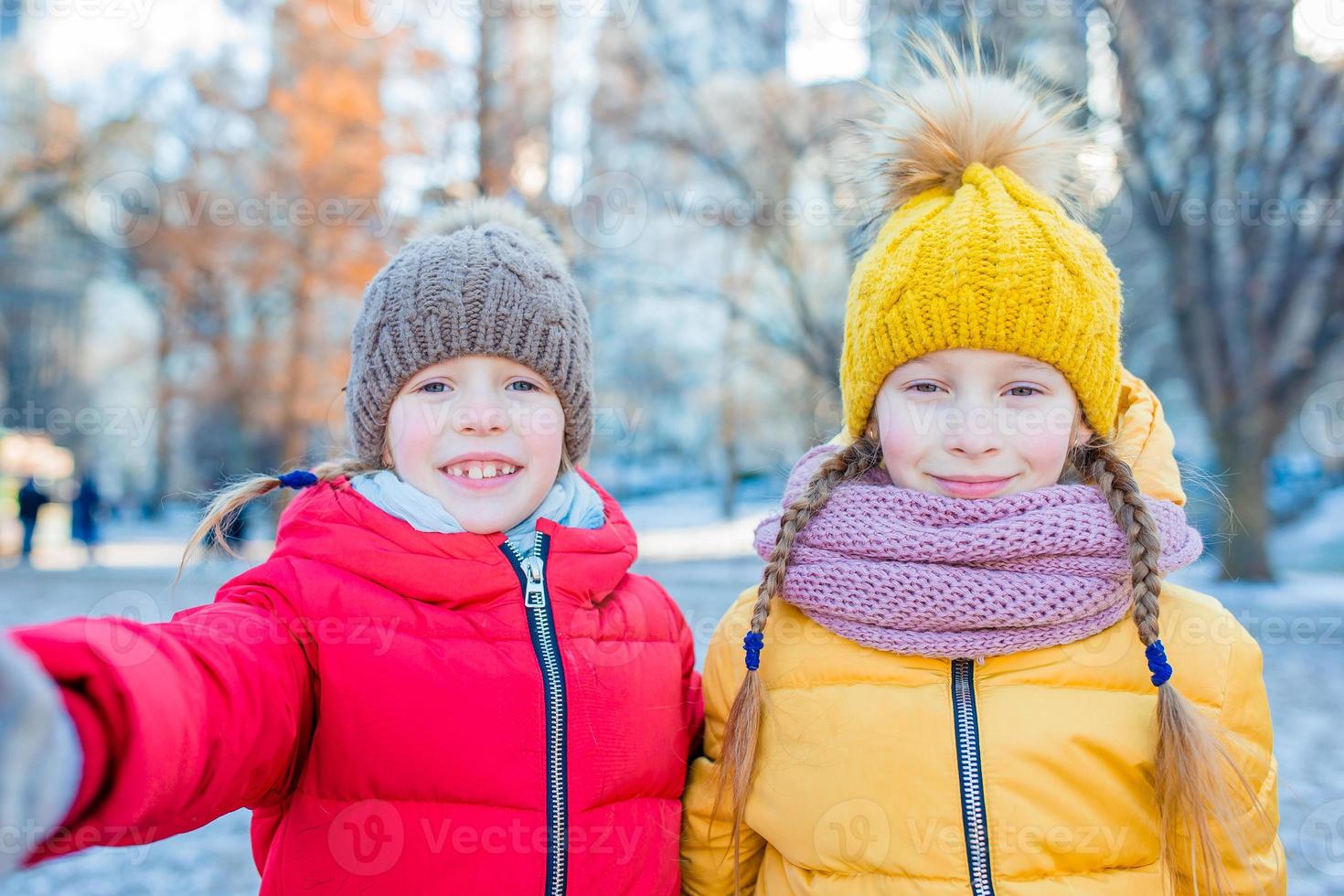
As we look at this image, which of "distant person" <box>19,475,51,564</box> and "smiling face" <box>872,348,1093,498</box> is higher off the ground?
"smiling face" <box>872,348,1093,498</box>

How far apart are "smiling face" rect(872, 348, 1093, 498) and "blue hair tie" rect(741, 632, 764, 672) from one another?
0.44 meters

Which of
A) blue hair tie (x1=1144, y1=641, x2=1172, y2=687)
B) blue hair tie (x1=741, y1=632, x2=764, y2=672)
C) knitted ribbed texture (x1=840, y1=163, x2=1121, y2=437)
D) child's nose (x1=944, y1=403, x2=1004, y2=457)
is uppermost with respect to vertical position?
knitted ribbed texture (x1=840, y1=163, x2=1121, y2=437)

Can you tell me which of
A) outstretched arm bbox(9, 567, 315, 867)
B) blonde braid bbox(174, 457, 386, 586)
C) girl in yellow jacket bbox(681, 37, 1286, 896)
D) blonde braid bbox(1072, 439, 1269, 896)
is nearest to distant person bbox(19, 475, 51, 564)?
blonde braid bbox(174, 457, 386, 586)

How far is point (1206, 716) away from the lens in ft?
5.67

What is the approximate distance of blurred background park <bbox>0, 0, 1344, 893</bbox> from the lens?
8.77 meters

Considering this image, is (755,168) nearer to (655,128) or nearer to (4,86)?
(655,128)

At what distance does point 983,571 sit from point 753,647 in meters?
0.46

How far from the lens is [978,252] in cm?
188

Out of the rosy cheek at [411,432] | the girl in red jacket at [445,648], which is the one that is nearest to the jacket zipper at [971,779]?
the girl in red jacket at [445,648]

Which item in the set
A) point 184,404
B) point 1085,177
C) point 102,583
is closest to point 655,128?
point 102,583

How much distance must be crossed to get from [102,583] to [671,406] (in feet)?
54.0

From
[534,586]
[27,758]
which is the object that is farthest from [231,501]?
[27,758]

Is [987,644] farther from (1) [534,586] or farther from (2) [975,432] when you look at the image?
(1) [534,586]

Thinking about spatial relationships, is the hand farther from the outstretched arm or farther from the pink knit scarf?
the pink knit scarf
